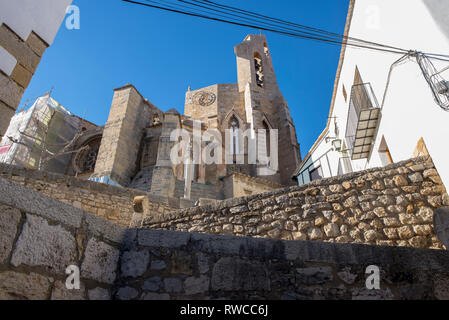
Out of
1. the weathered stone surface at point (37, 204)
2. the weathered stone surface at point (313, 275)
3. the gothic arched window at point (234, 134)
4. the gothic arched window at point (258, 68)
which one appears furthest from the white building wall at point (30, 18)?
the gothic arched window at point (258, 68)

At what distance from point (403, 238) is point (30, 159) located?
20.6m

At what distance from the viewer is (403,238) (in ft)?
13.2

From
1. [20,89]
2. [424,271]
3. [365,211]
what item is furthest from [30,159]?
[424,271]

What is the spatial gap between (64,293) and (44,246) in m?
0.32

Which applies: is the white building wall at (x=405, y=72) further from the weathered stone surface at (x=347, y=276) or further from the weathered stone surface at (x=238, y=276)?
the weathered stone surface at (x=238, y=276)

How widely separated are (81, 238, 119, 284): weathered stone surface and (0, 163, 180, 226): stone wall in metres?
5.11

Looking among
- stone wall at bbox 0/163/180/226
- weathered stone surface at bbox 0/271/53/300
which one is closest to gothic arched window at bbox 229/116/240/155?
stone wall at bbox 0/163/180/226

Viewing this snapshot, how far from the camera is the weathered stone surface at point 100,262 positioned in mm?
1928

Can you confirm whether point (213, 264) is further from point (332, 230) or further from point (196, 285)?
point (332, 230)

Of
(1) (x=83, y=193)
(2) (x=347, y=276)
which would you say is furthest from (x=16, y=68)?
(1) (x=83, y=193)

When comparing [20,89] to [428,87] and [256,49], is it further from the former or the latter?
[256,49]

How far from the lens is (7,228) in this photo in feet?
5.24

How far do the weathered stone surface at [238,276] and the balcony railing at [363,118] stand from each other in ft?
18.3
